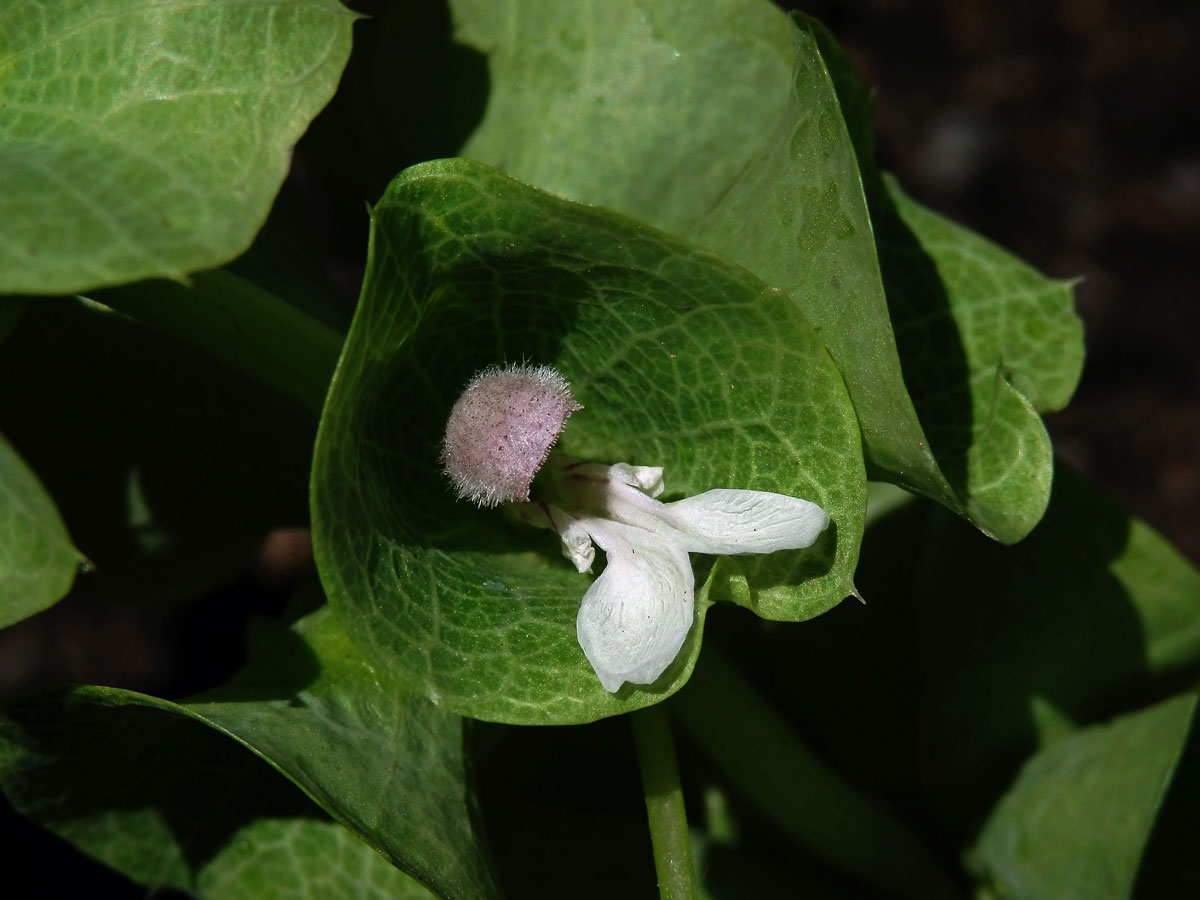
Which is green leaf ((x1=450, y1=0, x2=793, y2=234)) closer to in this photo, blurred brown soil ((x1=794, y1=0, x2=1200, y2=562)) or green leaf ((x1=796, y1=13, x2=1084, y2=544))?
green leaf ((x1=796, y1=13, x2=1084, y2=544))

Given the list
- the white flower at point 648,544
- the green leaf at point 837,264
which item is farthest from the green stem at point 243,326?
the green leaf at point 837,264

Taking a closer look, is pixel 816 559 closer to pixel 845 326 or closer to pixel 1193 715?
pixel 845 326

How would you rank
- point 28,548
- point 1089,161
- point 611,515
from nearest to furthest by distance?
1. point 28,548
2. point 611,515
3. point 1089,161

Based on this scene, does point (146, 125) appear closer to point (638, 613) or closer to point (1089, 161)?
point (638, 613)

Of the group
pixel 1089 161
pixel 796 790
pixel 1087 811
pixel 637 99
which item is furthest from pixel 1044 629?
pixel 1089 161

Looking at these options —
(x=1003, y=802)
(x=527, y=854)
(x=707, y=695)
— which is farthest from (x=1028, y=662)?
(x=527, y=854)

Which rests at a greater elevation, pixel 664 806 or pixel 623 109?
pixel 623 109

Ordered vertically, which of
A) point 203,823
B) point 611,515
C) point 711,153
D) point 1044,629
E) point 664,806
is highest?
point 711,153
